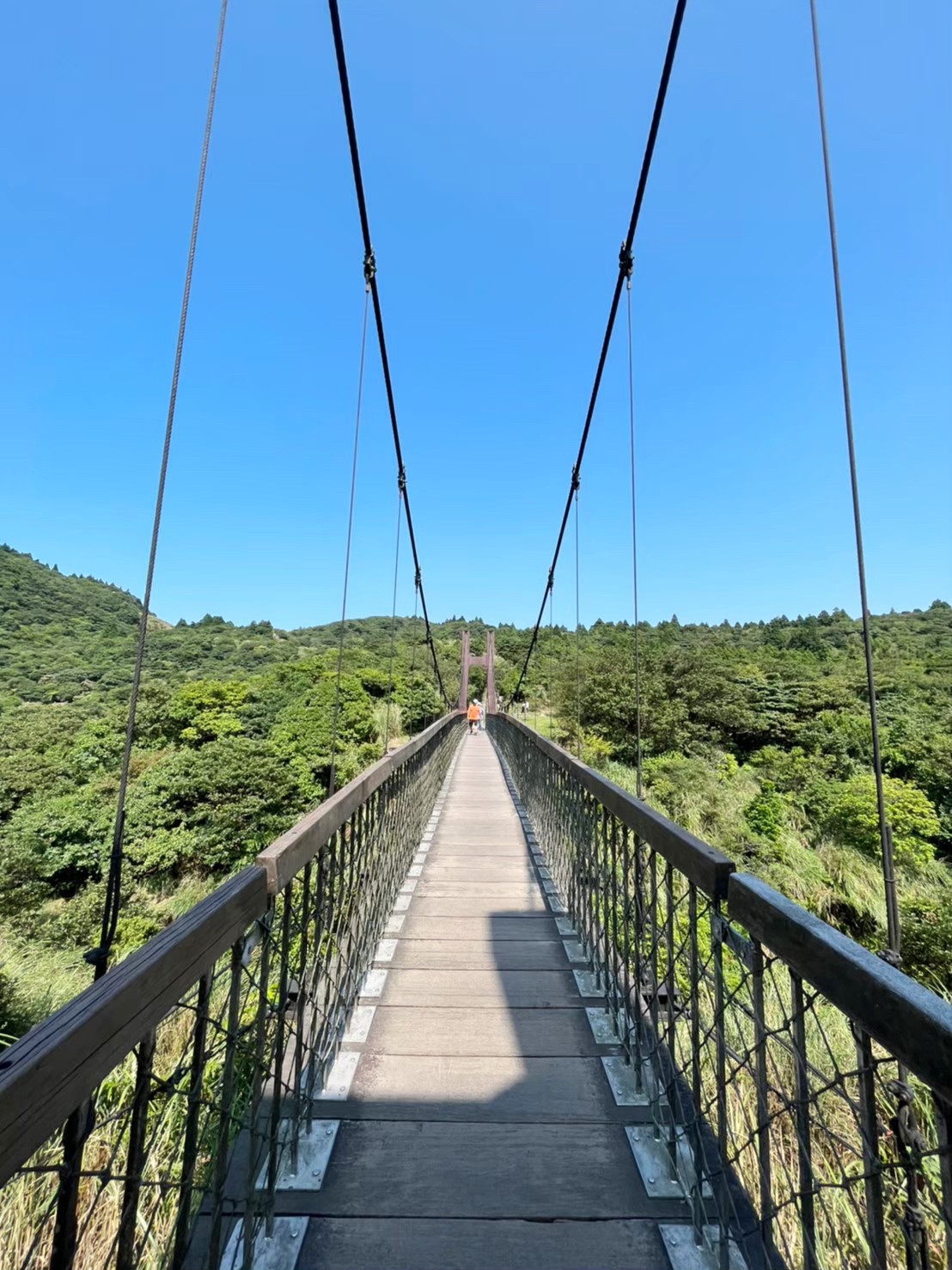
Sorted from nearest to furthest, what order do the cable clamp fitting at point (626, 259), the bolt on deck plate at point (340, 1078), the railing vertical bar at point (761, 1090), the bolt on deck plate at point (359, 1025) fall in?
the railing vertical bar at point (761, 1090)
the bolt on deck plate at point (340, 1078)
the bolt on deck plate at point (359, 1025)
the cable clamp fitting at point (626, 259)

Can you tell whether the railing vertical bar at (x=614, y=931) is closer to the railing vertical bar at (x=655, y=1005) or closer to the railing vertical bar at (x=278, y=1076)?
the railing vertical bar at (x=655, y=1005)

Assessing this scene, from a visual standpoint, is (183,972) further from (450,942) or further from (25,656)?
(25,656)

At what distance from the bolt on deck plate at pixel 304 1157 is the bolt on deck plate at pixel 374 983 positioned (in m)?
0.63

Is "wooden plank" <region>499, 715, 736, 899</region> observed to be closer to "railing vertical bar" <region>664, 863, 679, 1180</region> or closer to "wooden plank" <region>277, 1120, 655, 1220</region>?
"railing vertical bar" <region>664, 863, 679, 1180</region>

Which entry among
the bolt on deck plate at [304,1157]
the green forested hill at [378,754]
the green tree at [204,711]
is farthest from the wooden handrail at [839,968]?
the green tree at [204,711]

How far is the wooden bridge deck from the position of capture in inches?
43.6

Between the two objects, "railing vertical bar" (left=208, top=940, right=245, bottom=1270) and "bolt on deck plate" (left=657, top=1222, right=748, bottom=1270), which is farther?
"bolt on deck plate" (left=657, top=1222, right=748, bottom=1270)

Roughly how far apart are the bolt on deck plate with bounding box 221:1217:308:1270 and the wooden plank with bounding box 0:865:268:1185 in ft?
2.09

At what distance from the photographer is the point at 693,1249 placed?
1088mm

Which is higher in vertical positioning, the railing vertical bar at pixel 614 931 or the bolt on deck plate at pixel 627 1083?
the railing vertical bar at pixel 614 931

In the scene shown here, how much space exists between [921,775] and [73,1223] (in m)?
16.0

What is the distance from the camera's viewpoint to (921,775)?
502 inches

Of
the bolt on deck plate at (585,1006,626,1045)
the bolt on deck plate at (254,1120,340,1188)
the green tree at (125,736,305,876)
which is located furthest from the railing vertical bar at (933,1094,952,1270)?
the green tree at (125,736,305,876)

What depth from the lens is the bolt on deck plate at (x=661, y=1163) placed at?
1.21 meters
